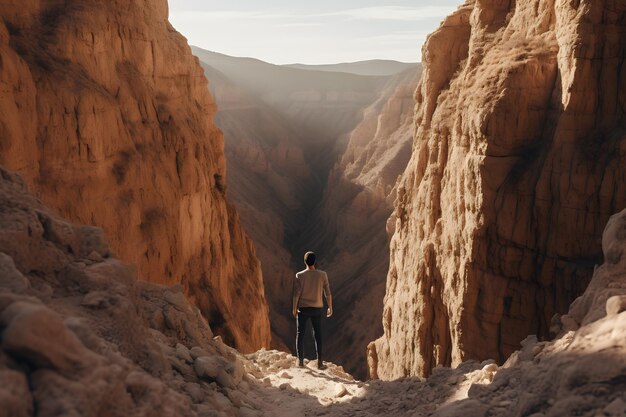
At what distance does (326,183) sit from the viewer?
47.4 meters

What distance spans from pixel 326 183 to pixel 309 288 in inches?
1616

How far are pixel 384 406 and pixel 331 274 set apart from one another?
28.6 metres

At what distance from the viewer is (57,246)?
12.2 feet

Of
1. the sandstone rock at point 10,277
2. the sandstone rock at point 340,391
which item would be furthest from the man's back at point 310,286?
the sandstone rock at point 10,277

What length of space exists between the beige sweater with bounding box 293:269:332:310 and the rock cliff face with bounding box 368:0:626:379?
3.90 metres

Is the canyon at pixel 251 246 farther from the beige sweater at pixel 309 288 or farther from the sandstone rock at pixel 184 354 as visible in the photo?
the beige sweater at pixel 309 288

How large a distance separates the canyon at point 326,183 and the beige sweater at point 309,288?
49.5ft

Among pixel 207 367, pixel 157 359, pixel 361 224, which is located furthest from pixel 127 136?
pixel 361 224

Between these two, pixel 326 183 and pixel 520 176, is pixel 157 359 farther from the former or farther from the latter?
pixel 326 183

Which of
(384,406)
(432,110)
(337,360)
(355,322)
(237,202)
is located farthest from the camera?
(237,202)

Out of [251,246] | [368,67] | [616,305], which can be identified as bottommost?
[251,246]

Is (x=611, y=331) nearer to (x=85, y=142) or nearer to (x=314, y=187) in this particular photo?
(x=85, y=142)

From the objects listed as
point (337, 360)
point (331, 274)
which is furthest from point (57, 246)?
point (331, 274)

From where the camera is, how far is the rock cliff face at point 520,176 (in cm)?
823
